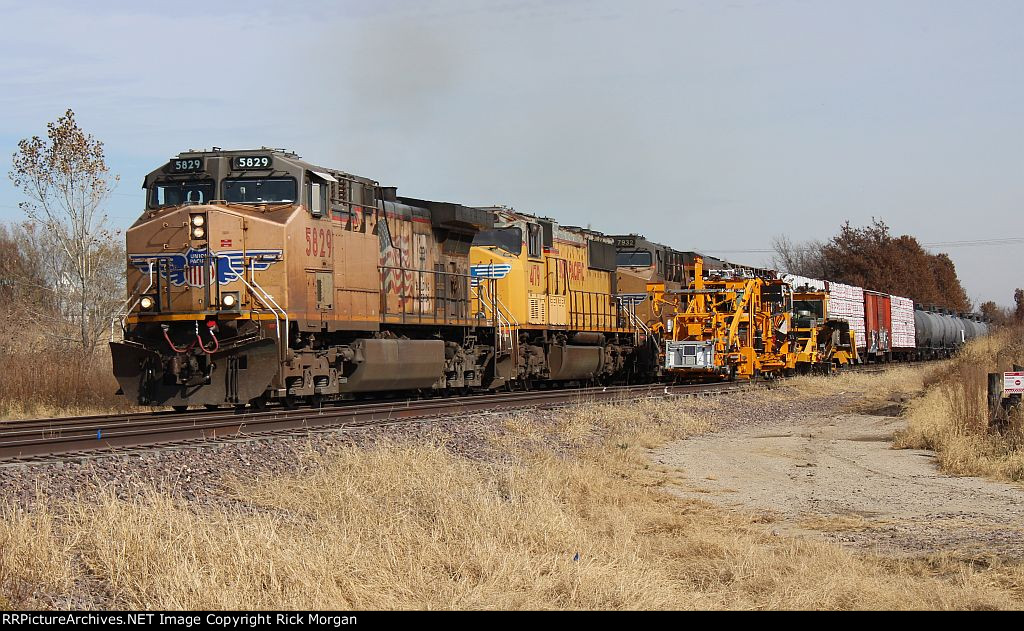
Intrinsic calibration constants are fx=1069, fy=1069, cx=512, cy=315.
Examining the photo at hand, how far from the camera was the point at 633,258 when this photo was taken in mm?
27531

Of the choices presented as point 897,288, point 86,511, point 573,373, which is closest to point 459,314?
point 573,373

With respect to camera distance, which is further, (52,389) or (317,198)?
(52,389)

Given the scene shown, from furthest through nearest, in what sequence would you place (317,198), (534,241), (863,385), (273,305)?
(863,385) → (534,241) → (317,198) → (273,305)

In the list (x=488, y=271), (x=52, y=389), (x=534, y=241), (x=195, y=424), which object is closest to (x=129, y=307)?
(x=195, y=424)

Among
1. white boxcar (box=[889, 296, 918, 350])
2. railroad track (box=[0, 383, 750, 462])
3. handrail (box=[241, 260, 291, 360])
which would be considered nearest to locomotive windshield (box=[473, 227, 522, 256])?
railroad track (box=[0, 383, 750, 462])

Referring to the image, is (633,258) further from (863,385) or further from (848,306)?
(848,306)

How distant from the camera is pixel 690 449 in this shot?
14312 mm

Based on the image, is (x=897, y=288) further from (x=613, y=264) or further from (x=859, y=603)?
(x=859, y=603)

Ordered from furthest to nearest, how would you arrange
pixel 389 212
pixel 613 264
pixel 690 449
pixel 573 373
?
pixel 613 264 < pixel 573 373 < pixel 389 212 < pixel 690 449

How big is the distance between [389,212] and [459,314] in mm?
2610

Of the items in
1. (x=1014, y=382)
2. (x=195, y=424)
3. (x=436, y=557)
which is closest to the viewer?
(x=436, y=557)

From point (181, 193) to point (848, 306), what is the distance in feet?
75.3

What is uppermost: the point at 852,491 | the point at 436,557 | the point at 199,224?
the point at 199,224

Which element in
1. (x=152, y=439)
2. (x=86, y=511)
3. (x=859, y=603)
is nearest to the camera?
(x=859, y=603)
